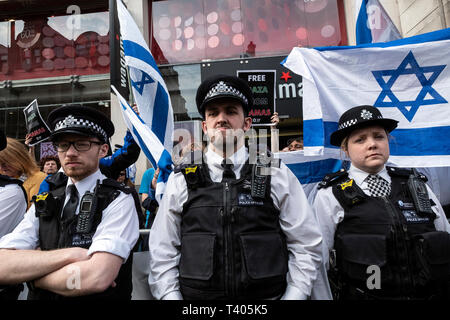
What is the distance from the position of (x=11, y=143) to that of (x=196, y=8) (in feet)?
23.2

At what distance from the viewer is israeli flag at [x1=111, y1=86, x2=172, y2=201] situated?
2.46 meters

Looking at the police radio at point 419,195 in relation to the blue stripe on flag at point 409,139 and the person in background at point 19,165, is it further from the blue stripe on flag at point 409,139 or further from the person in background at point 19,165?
the person in background at point 19,165

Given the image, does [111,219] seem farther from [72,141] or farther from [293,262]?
[293,262]

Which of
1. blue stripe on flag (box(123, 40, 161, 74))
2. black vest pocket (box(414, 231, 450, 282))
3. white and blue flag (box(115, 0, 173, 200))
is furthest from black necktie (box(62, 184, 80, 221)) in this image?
black vest pocket (box(414, 231, 450, 282))

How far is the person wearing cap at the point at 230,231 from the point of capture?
5.45 ft

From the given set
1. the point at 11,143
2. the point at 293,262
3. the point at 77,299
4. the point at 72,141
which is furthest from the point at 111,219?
the point at 11,143

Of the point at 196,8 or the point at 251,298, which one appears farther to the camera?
the point at 196,8

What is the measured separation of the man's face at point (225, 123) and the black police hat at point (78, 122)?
0.74 metres

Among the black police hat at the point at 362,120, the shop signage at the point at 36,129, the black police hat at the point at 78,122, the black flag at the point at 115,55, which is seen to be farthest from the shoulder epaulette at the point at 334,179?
the black flag at the point at 115,55

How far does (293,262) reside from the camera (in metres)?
1.77

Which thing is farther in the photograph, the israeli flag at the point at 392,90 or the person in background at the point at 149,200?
the person in background at the point at 149,200

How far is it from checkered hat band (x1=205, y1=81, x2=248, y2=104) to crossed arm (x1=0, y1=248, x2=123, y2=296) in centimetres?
118

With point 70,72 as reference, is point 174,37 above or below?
above

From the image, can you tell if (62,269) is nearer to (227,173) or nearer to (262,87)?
(227,173)
